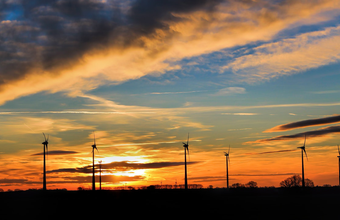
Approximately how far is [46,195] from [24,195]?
14.6 metres

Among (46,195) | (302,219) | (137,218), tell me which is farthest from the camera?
(46,195)

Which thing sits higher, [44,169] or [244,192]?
[44,169]

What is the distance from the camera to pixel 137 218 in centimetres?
6625

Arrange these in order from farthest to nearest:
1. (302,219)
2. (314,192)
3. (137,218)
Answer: (314,192), (137,218), (302,219)

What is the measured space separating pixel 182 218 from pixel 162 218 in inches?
139

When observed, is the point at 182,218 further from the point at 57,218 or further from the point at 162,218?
the point at 57,218

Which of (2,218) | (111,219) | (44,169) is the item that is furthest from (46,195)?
(111,219)

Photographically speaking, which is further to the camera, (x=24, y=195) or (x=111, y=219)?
(x=24, y=195)

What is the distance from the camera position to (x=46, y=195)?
159 m

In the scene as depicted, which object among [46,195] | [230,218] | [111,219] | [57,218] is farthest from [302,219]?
[46,195]

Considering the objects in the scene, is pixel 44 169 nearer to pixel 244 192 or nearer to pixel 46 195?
pixel 46 195

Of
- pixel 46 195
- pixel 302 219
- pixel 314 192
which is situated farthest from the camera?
pixel 314 192

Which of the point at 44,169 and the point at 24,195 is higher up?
the point at 44,169

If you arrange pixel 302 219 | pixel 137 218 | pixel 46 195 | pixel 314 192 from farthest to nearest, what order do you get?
1. pixel 314 192
2. pixel 46 195
3. pixel 137 218
4. pixel 302 219
